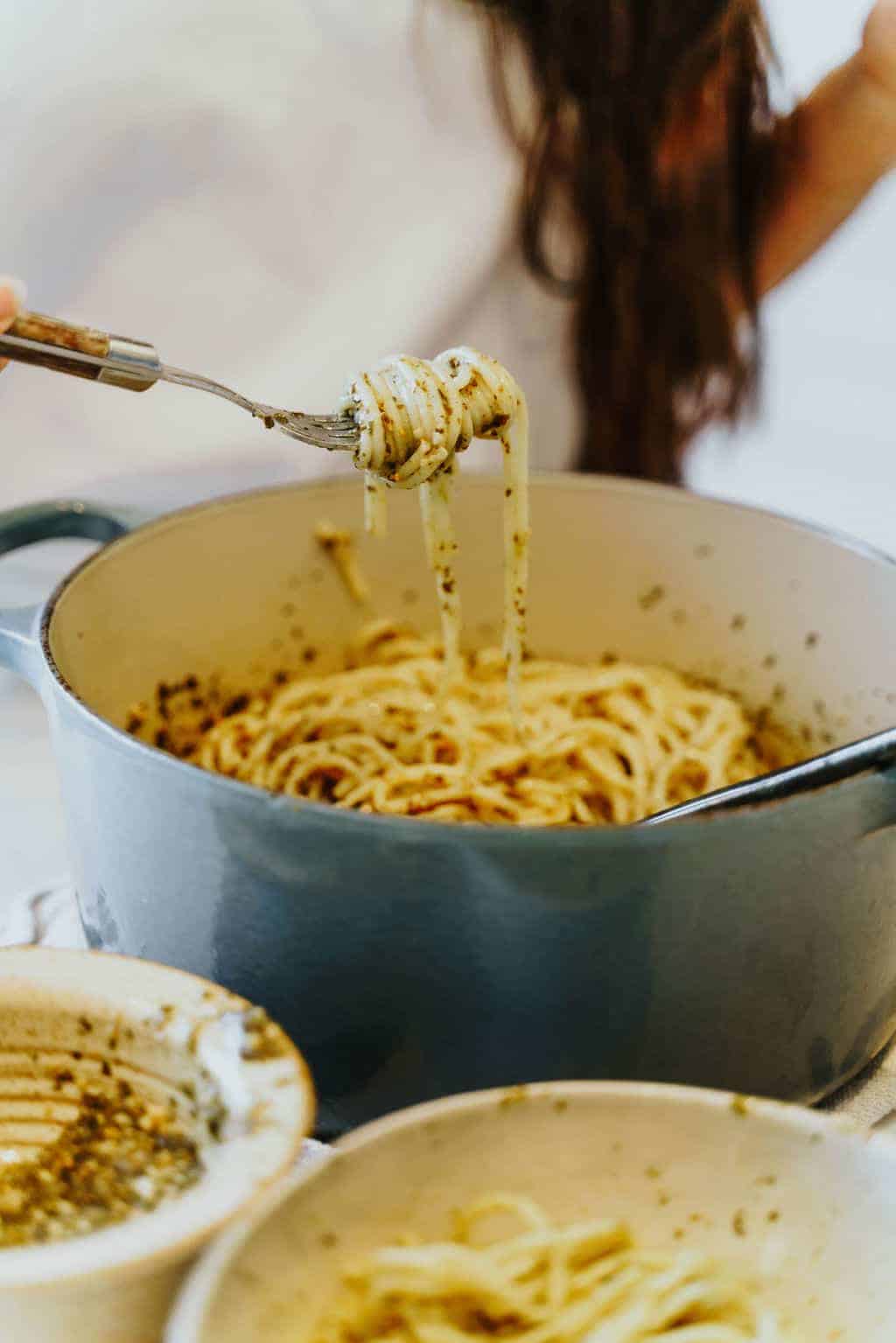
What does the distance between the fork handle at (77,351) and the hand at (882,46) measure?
95 centimetres

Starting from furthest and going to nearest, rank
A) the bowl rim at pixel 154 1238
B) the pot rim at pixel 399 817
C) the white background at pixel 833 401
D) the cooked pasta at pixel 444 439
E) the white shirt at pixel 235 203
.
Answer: the white background at pixel 833 401 → the white shirt at pixel 235 203 → the cooked pasta at pixel 444 439 → the pot rim at pixel 399 817 → the bowl rim at pixel 154 1238

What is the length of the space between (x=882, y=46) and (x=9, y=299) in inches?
40.0

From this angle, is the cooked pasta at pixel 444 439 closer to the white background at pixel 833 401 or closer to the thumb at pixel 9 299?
the thumb at pixel 9 299

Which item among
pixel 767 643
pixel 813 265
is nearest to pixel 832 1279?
pixel 767 643

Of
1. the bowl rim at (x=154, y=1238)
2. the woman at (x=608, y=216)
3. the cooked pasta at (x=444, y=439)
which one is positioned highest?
the woman at (x=608, y=216)

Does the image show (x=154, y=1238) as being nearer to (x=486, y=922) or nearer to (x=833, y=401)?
(x=486, y=922)

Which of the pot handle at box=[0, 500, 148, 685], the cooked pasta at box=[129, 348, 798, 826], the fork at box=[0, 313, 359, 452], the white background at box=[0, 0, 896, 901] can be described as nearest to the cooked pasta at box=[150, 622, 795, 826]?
the cooked pasta at box=[129, 348, 798, 826]

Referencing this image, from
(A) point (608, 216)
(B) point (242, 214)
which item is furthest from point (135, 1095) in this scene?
(A) point (608, 216)

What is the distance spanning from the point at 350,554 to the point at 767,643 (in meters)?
0.32

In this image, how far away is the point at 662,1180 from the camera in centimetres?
51

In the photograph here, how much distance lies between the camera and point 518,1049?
1.83 ft

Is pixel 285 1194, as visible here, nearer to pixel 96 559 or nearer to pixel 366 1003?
pixel 366 1003

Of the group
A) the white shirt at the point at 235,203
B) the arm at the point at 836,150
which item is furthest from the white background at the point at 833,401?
the white shirt at the point at 235,203

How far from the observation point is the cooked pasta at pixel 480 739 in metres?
0.89
